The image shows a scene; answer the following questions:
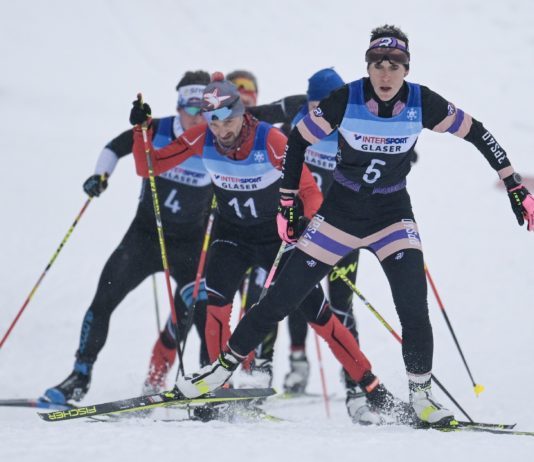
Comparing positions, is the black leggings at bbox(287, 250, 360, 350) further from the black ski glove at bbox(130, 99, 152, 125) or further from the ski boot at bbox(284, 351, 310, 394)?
the black ski glove at bbox(130, 99, 152, 125)

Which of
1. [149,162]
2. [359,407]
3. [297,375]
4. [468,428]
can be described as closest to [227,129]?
[149,162]

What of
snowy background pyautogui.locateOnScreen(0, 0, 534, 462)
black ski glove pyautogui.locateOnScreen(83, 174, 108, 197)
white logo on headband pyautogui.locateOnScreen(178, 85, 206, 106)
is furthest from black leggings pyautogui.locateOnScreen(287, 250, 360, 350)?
black ski glove pyautogui.locateOnScreen(83, 174, 108, 197)

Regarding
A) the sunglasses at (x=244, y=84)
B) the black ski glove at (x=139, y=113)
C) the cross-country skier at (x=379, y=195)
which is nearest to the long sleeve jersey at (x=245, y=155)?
the black ski glove at (x=139, y=113)

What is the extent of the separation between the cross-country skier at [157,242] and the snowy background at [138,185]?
1.84 feet

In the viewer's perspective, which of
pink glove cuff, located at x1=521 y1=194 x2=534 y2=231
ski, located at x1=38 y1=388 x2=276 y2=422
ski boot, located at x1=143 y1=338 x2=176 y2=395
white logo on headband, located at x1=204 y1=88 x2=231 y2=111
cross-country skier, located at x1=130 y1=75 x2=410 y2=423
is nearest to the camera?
pink glove cuff, located at x1=521 y1=194 x2=534 y2=231

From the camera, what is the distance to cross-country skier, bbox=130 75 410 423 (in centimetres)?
475

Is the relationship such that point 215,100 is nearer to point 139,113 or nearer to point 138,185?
point 139,113

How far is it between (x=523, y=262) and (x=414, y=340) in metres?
5.21

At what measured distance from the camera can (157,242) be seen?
18.7ft

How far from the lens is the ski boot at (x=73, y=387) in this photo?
520 cm

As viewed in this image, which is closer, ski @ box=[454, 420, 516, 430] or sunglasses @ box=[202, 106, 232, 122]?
ski @ box=[454, 420, 516, 430]

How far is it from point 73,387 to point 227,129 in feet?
7.06

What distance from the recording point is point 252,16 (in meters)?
22.6

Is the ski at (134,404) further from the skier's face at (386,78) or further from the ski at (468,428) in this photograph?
the skier's face at (386,78)
